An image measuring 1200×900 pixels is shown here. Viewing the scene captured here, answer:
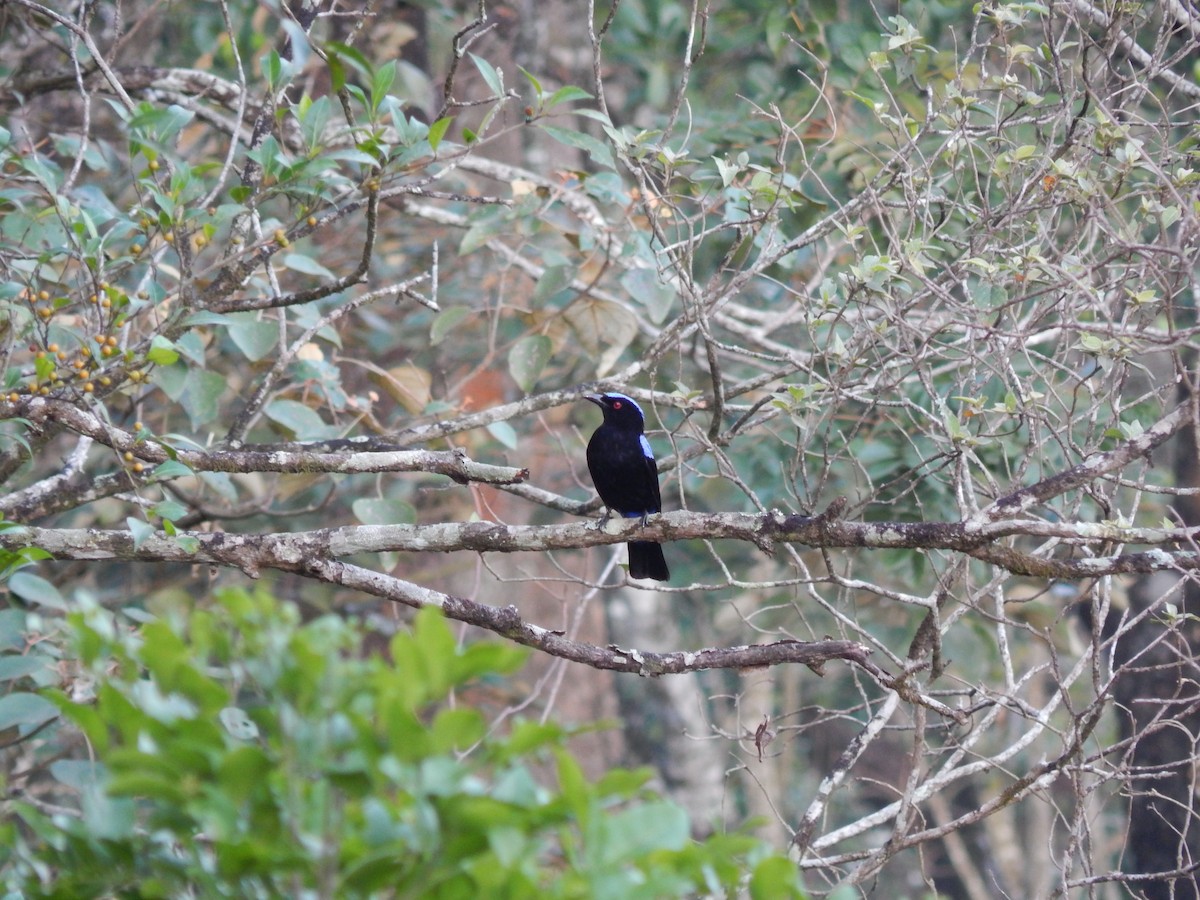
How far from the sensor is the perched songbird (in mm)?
5312

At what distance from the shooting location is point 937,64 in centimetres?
608

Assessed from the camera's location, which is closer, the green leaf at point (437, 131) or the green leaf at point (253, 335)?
the green leaf at point (437, 131)

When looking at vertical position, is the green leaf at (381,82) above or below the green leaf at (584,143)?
above

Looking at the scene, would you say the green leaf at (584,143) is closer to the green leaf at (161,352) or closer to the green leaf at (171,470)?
the green leaf at (161,352)

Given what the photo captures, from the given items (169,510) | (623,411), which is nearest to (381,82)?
(169,510)

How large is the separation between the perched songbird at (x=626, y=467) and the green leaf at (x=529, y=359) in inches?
10.3

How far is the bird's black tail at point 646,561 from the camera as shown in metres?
5.21

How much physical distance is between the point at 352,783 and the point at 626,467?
374cm

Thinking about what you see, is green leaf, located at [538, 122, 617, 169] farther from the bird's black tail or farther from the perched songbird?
the bird's black tail

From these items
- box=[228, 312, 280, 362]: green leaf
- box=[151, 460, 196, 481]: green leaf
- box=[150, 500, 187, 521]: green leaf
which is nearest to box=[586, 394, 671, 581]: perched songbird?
box=[228, 312, 280, 362]: green leaf

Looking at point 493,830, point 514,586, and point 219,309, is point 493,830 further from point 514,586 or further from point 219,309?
point 514,586

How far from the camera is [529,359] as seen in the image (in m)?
5.20

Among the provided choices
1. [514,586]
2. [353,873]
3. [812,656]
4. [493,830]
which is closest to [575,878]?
[493,830]

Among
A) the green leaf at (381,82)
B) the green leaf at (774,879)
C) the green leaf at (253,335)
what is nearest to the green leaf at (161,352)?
the green leaf at (381,82)
